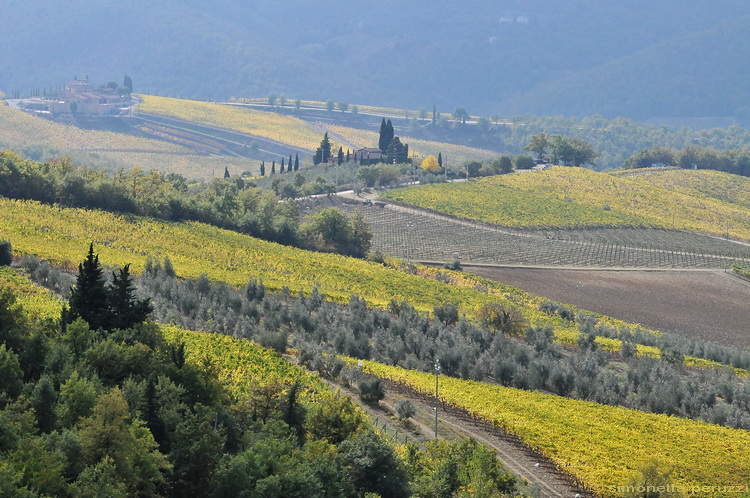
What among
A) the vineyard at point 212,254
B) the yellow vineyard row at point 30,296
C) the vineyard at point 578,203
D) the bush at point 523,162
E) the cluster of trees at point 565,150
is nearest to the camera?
the yellow vineyard row at point 30,296

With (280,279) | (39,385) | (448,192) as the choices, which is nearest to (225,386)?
(39,385)

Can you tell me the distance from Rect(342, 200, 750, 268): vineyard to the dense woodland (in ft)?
241

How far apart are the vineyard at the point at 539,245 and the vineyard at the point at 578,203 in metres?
3.30

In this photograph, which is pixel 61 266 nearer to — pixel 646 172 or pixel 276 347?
pixel 276 347

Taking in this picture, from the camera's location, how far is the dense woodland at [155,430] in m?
31.7

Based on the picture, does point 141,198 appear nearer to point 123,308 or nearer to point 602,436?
point 123,308

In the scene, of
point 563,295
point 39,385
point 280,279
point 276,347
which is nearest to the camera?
point 39,385

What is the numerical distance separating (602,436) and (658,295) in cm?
5794

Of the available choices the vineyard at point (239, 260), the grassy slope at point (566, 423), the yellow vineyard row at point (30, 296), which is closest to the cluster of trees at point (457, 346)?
the grassy slope at point (566, 423)

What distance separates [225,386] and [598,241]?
89920 mm

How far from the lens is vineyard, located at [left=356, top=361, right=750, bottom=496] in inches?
1727

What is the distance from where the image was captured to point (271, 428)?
125ft

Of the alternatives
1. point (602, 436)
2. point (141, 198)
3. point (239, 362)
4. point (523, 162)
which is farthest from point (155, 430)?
point (523, 162)

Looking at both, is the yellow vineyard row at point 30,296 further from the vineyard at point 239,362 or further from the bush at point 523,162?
the bush at point 523,162
